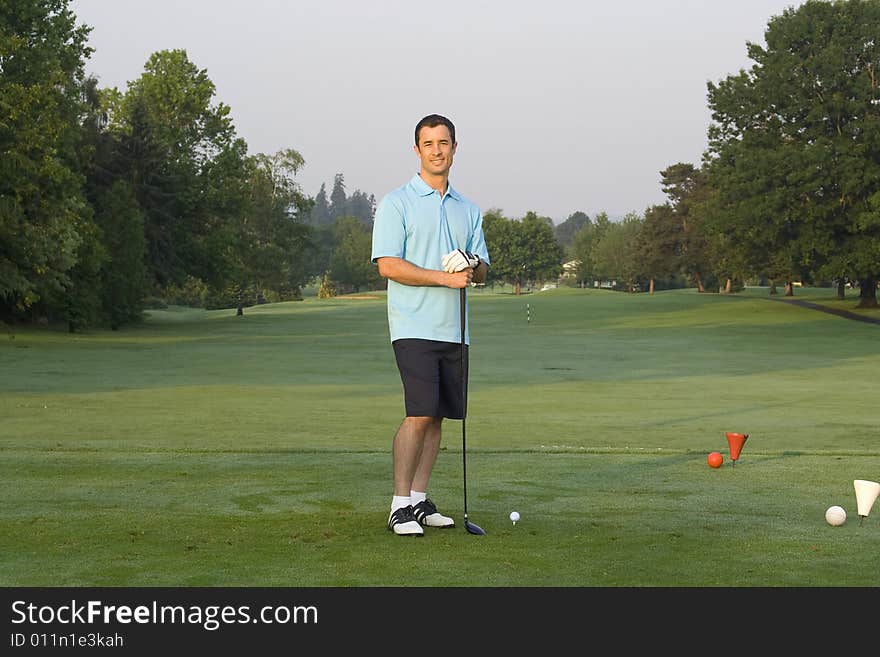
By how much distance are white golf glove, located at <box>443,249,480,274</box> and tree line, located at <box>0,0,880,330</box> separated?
34618 millimetres

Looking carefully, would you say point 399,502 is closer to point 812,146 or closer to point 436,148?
point 436,148

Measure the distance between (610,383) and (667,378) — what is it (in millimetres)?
2433

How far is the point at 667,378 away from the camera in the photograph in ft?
93.0

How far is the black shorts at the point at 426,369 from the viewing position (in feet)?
23.7

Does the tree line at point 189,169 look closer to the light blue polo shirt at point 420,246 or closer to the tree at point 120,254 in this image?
the tree at point 120,254

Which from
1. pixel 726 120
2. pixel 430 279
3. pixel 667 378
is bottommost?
pixel 667 378

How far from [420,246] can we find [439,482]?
2.72 m

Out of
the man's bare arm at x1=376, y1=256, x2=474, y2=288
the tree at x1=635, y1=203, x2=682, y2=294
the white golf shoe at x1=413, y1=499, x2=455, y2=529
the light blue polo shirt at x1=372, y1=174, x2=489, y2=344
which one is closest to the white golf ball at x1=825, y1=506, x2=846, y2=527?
the white golf shoe at x1=413, y1=499, x2=455, y2=529

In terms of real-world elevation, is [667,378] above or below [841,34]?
below

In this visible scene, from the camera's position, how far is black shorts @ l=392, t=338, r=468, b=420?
7.23 meters

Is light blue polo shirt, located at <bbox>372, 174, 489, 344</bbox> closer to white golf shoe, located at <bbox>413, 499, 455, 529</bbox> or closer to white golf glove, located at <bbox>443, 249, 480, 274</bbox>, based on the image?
white golf glove, located at <bbox>443, 249, 480, 274</bbox>
